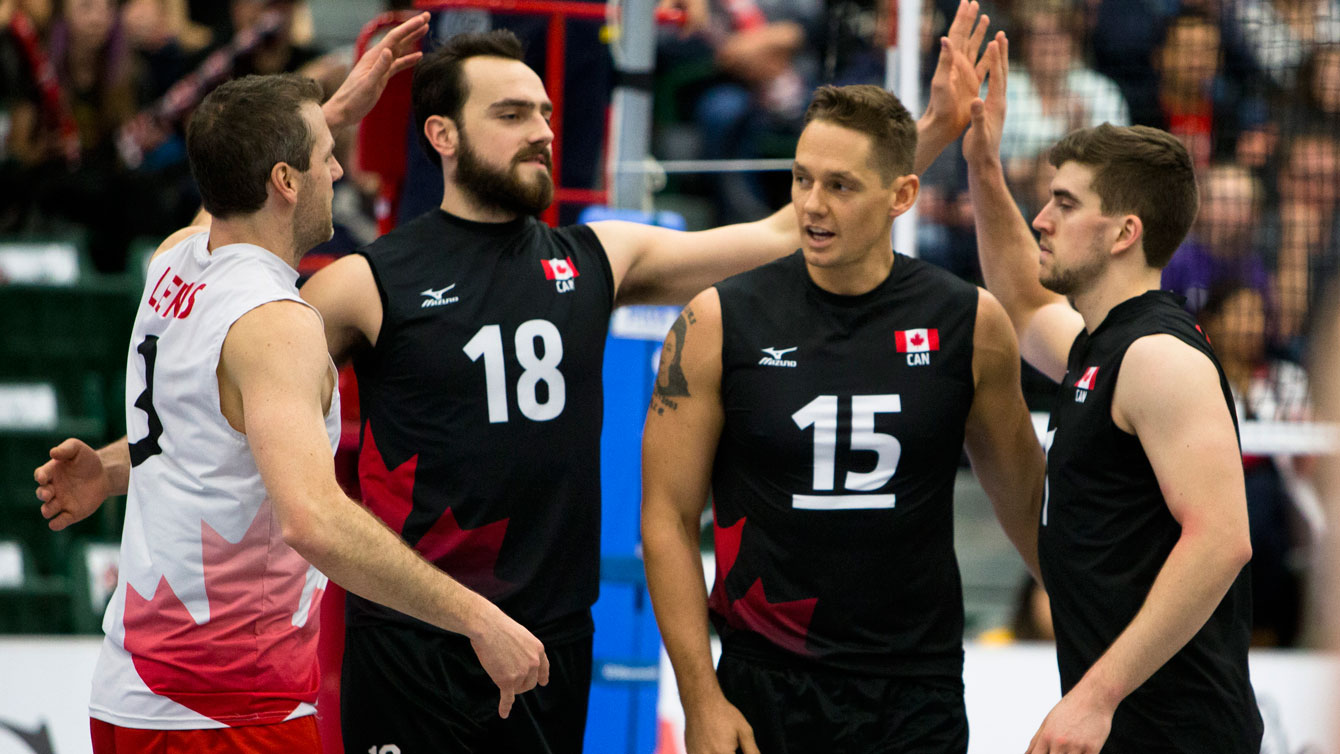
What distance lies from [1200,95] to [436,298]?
19.8 feet

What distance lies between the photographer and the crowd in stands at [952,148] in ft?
24.0

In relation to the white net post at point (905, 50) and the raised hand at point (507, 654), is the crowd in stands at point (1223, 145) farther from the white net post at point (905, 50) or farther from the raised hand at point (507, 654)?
the raised hand at point (507, 654)

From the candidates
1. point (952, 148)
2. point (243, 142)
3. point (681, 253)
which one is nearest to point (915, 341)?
Result: point (681, 253)

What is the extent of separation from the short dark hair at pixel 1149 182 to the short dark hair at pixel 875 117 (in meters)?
0.50

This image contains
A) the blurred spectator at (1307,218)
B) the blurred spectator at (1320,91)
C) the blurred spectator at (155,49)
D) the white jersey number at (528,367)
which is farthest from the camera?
the blurred spectator at (155,49)

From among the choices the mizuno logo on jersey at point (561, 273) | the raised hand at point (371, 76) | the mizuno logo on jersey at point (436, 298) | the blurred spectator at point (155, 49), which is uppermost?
the blurred spectator at point (155, 49)

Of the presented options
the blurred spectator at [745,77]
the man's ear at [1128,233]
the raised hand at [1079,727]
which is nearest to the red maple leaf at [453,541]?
the raised hand at [1079,727]

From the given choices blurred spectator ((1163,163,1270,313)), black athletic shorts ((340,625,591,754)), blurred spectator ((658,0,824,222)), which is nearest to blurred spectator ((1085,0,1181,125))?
blurred spectator ((1163,163,1270,313))

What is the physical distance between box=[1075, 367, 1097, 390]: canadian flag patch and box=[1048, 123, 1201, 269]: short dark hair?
0.32 meters

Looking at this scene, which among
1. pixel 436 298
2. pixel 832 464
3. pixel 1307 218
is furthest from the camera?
pixel 1307 218

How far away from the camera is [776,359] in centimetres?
354

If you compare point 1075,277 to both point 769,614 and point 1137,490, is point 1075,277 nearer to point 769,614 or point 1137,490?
point 1137,490

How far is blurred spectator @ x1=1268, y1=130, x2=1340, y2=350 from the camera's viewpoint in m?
7.61

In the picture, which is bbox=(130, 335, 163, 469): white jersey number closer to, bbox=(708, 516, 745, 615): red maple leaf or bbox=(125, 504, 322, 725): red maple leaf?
bbox=(125, 504, 322, 725): red maple leaf
